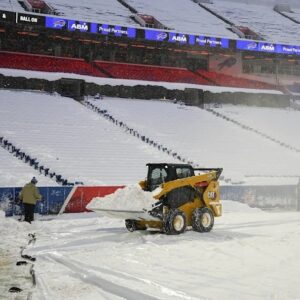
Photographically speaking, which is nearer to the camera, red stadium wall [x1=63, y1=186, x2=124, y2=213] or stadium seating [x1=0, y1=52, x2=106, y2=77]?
red stadium wall [x1=63, y1=186, x2=124, y2=213]

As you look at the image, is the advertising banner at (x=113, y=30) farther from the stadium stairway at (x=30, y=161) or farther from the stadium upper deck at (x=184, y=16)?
the stadium stairway at (x=30, y=161)

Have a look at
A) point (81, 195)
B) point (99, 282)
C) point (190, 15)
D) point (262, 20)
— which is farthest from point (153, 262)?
point (262, 20)

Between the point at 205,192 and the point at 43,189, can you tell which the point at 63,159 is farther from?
the point at 205,192

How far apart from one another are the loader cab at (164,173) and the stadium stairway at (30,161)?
20.6 feet

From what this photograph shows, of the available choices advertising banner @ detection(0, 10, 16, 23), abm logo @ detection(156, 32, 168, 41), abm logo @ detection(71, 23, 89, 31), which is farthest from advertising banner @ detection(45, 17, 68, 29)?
abm logo @ detection(156, 32, 168, 41)

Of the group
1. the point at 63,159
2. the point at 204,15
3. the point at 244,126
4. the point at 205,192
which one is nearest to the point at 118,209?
the point at 205,192

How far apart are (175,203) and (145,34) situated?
27.2m

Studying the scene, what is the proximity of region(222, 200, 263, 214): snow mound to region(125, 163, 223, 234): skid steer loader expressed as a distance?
5852 mm

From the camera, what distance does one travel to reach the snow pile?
12.1m

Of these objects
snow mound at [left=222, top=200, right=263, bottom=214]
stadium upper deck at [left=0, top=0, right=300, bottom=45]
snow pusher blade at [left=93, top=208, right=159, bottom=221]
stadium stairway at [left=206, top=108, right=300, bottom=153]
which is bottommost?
snow mound at [left=222, top=200, right=263, bottom=214]

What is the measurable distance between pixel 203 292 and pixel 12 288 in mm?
2726

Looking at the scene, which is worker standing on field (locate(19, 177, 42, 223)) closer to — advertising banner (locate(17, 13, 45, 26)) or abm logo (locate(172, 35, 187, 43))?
advertising banner (locate(17, 13, 45, 26))

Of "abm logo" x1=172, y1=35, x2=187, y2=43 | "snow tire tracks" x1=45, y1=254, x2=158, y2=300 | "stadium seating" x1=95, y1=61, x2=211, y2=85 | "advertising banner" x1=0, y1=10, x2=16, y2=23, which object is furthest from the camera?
"abm logo" x1=172, y1=35, x2=187, y2=43

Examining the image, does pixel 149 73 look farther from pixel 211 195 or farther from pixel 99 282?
pixel 99 282
